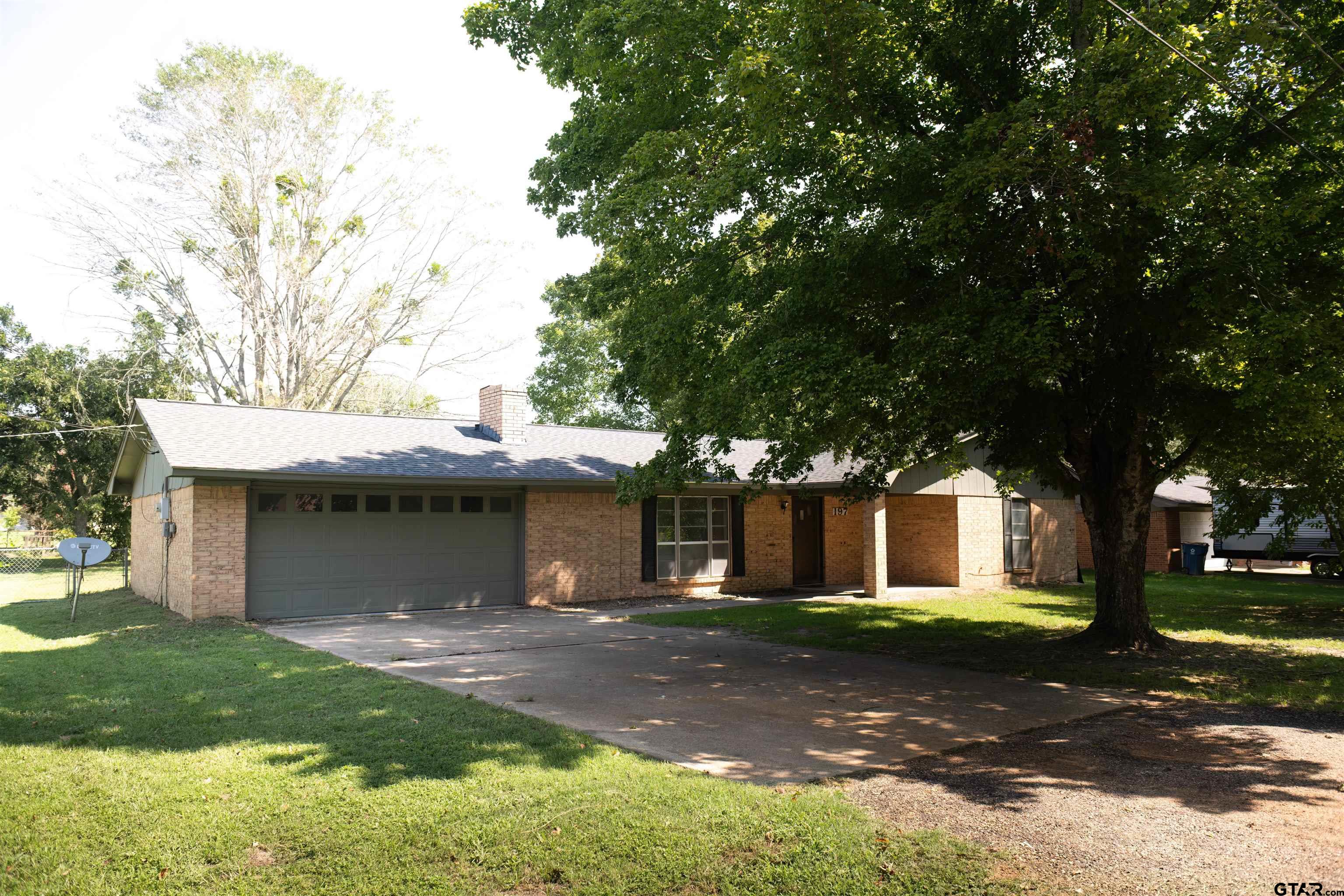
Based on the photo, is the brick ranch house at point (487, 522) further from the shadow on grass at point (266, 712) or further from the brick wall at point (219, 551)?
the shadow on grass at point (266, 712)

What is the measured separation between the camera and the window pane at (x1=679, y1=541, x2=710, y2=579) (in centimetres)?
2008

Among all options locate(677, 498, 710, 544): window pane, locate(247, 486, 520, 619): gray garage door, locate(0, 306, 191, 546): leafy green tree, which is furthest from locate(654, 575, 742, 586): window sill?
locate(0, 306, 191, 546): leafy green tree

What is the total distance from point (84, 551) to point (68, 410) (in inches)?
802

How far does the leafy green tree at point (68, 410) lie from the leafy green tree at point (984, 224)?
2535 cm

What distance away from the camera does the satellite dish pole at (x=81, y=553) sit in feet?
49.3

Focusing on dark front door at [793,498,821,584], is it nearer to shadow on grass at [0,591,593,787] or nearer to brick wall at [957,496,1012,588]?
brick wall at [957,496,1012,588]

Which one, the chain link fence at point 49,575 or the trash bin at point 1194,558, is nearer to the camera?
the chain link fence at point 49,575

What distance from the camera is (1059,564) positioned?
24.4 meters

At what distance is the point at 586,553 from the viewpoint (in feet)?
61.0

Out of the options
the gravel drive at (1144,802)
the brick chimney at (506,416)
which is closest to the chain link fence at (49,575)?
the brick chimney at (506,416)

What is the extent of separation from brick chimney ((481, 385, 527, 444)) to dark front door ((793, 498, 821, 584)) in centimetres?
726

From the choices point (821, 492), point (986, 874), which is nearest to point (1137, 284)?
point (986, 874)

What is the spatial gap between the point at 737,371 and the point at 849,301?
147 cm

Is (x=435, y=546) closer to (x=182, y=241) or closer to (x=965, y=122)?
(x=965, y=122)
